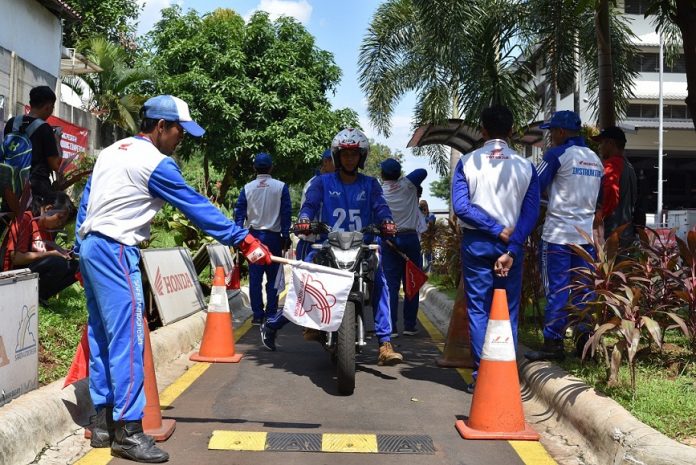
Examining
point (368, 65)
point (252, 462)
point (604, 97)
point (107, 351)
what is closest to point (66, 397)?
point (107, 351)

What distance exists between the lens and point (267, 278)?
32.1 ft

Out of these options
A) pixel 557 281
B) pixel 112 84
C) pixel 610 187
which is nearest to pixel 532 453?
pixel 557 281

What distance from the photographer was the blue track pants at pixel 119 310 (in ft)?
15.6

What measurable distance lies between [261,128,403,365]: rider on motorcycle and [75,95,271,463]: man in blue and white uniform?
8.06 feet

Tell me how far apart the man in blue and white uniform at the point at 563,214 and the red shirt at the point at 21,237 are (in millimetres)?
4355

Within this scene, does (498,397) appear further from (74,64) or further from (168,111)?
(74,64)

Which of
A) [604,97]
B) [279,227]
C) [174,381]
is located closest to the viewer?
[174,381]

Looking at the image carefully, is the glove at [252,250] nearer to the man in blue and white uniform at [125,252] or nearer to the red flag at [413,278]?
the man in blue and white uniform at [125,252]

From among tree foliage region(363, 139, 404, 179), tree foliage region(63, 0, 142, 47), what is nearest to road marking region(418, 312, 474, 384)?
tree foliage region(63, 0, 142, 47)

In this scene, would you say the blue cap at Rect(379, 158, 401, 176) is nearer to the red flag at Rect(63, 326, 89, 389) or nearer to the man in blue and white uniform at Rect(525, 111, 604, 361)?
the man in blue and white uniform at Rect(525, 111, 604, 361)

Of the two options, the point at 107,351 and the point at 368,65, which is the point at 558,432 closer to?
the point at 107,351

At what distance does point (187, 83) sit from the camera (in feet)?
86.0

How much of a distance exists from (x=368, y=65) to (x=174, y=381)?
57.3 feet

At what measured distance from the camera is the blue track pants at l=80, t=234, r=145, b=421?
4.77 meters
